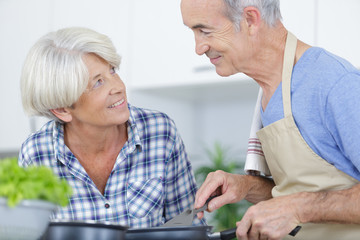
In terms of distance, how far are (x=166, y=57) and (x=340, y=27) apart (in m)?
0.91

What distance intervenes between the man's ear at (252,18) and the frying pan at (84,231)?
1.95 feet

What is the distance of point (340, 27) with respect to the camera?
6.99 feet

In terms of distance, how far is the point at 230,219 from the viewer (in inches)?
101

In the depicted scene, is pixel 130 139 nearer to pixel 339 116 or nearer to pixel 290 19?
pixel 339 116

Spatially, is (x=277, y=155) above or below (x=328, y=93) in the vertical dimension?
below

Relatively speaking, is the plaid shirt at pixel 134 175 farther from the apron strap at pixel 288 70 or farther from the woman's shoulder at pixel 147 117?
the apron strap at pixel 288 70

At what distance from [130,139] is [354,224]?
729mm

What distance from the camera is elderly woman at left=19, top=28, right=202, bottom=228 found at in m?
1.48

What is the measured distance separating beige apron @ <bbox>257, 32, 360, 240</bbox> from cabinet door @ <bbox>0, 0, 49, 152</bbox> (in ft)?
7.16

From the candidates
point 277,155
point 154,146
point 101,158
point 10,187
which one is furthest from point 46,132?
point 10,187

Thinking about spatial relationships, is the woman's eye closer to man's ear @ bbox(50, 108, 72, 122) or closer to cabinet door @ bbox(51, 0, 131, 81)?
man's ear @ bbox(50, 108, 72, 122)

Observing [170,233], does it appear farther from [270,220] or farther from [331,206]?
[331,206]

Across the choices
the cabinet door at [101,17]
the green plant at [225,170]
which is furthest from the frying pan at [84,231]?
the cabinet door at [101,17]

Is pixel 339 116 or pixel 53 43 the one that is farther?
pixel 53 43
